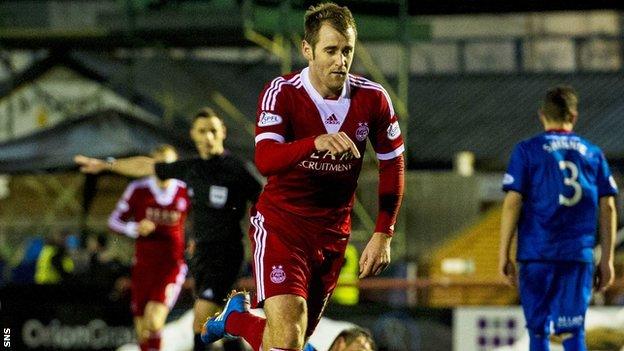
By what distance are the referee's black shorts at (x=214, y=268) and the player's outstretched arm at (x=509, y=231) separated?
2.61 metres

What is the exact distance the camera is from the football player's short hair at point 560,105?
9.35 meters

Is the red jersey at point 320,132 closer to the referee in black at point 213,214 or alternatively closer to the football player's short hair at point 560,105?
the football player's short hair at point 560,105

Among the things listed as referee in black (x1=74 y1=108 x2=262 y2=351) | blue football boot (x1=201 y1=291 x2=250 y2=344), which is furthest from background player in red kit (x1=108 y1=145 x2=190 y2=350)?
blue football boot (x1=201 y1=291 x2=250 y2=344)

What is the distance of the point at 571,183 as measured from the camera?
9.41 metres

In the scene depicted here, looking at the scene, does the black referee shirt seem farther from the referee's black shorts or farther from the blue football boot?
the blue football boot

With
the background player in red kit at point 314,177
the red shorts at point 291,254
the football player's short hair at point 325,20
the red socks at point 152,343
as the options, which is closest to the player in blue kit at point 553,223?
the background player in red kit at point 314,177

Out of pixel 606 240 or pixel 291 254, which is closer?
pixel 291 254

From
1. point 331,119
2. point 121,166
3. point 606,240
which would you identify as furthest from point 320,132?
point 121,166

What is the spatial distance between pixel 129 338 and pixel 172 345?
0.47 meters

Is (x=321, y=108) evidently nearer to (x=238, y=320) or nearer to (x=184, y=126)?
(x=238, y=320)

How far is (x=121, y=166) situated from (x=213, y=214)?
1214 millimetres

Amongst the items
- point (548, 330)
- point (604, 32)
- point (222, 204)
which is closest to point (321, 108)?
point (548, 330)

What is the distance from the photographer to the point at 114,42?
2125 centimetres

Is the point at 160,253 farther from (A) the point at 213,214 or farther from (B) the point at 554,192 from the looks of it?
(B) the point at 554,192
